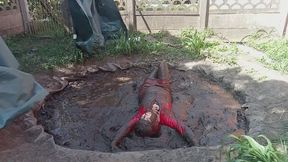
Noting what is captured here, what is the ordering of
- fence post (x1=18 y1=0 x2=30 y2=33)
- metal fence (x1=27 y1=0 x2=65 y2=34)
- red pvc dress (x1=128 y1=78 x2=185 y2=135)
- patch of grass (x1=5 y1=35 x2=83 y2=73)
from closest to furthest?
red pvc dress (x1=128 y1=78 x2=185 y2=135) → patch of grass (x1=5 y1=35 x2=83 y2=73) → fence post (x1=18 y1=0 x2=30 y2=33) → metal fence (x1=27 y1=0 x2=65 y2=34)

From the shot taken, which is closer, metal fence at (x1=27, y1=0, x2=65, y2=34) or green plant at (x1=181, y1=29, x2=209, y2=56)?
green plant at (x1=181, y1=29, x2=209, y2=56)

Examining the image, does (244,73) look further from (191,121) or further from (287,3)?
(287,3)

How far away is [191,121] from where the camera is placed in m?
4.66

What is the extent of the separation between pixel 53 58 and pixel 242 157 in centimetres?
483

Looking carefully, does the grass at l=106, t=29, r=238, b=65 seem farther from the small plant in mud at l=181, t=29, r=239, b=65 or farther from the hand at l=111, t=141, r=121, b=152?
the hand at l=111, t=141, r=121, b=152

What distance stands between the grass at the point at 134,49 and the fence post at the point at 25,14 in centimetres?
65

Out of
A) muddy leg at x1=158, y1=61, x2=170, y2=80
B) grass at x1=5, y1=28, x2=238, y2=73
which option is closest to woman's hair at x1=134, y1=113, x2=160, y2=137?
muddy leg at x1=158, y1=61, x2=170, y2=80

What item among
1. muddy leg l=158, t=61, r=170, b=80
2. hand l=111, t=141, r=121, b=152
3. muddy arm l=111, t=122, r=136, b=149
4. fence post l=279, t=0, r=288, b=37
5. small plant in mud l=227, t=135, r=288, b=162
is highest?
fence post l=279, t=0, r=288, b=37

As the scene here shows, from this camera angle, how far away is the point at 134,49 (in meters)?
6.96

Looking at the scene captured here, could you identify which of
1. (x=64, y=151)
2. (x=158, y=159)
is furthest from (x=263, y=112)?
(x=64, y=151)

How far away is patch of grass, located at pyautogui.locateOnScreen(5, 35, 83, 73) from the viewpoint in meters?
6.44

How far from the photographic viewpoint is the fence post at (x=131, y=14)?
7941 mm

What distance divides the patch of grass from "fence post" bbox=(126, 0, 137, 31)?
1583mm

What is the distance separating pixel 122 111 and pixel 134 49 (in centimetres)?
230
